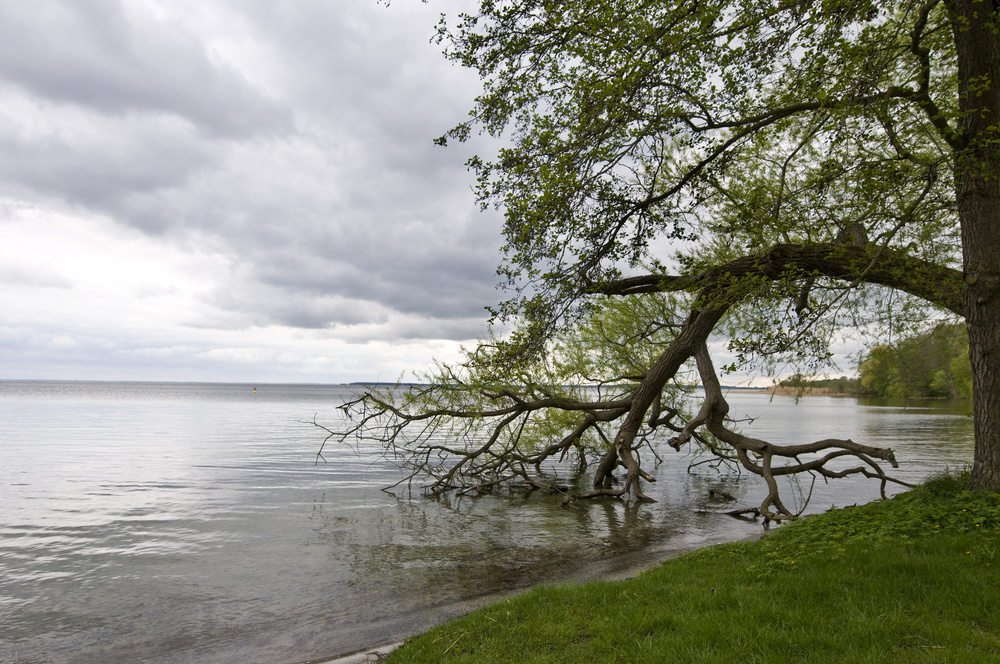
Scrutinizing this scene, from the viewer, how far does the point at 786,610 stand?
548 centimetres

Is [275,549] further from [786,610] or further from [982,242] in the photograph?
[982,242]

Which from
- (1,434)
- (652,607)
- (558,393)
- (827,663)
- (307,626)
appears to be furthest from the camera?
(1,434)

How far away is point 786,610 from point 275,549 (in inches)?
415

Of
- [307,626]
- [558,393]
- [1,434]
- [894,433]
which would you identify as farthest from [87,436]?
[894,433]

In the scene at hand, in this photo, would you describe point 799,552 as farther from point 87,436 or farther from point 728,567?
point 87,436

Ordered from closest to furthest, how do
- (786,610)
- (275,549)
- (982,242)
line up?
(786,610), (982,242), (275,549)

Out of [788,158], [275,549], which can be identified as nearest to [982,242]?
[788,158]

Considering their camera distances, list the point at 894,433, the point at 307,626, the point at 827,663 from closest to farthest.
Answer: the point at 827,663
the point at 307,626
the point at 894,433

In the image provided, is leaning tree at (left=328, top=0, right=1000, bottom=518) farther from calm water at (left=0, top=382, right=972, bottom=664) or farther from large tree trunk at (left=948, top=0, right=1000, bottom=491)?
calm water at (left=0, top=382, right=972, bottom=664)

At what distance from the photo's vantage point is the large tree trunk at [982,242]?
326 inches

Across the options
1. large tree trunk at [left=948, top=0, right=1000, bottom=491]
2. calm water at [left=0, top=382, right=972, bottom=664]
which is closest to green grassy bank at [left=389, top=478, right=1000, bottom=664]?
large tree trunk at [left=948, top=0, right=1000, bottom=491]

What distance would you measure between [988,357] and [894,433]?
3760 centimetres

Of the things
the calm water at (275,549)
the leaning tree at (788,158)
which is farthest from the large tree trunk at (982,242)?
the calm water at (275,549)

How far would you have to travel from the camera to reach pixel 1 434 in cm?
3709
